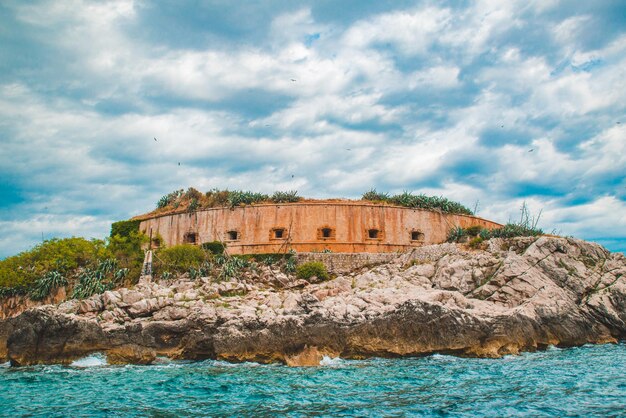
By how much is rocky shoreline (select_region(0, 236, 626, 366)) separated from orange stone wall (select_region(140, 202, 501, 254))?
6609 mm

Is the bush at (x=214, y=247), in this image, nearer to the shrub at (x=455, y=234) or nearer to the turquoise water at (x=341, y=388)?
the turquoise water at (x=341, y=388)

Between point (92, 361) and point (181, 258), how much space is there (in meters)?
9.68

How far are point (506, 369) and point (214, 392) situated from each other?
937 centimetres

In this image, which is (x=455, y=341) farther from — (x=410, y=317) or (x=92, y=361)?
(x=92, y=361)

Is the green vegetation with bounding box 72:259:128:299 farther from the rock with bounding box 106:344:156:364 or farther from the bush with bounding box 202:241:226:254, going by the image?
the rock with bounding box 106:344:156:364

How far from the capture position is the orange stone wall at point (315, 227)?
111 feet

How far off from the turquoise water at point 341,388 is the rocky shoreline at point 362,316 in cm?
115

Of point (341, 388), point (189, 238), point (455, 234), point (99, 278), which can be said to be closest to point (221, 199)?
point (189, 238)

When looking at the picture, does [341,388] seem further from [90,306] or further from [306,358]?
[90,306]

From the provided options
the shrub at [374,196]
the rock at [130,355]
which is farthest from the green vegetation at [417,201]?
the rock at [130,355]

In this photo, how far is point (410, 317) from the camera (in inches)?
818

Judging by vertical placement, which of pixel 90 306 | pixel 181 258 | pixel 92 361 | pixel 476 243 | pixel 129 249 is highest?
pixel 129 249

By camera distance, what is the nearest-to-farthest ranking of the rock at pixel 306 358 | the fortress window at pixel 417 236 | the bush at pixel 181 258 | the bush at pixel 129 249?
the rock at pixel 306 358 → the bush at pixel 181 258 → the bush at pixel 129 249 → the fortress window at pixel 417 236

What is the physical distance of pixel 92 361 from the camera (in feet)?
71.1
